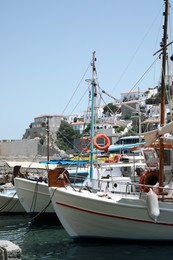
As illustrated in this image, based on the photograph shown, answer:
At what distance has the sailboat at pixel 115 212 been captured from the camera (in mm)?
14516

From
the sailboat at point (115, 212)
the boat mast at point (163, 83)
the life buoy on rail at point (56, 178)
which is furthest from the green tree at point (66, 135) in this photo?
the sailboat at point (115, 212)

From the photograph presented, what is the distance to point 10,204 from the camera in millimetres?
24062

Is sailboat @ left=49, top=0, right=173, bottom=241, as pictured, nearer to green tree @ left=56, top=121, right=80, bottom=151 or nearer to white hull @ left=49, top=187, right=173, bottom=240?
white hull @ left=49, top=187, right=173, bottom=240

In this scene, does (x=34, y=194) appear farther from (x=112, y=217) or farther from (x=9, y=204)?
(x=112, y=217)

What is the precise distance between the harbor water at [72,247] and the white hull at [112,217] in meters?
0.34

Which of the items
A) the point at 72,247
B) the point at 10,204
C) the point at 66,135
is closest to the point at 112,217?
the point at 72,247

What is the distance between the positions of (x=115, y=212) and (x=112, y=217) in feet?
0.73

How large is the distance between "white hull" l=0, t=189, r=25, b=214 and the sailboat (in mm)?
8745

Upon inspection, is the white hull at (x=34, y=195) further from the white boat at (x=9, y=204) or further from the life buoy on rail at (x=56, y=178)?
the life buoy on rail at (x=56, y=178)

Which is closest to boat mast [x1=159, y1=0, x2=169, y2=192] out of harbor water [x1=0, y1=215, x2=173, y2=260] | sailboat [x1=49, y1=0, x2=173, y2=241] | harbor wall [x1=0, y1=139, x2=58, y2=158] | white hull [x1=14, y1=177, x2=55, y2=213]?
sailboat [x1=49, y1=0, x2=173, y2=241]

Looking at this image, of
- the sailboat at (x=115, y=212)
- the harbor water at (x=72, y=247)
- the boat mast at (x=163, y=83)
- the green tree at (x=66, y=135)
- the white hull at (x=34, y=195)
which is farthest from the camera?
the green tree at (x=66, y=135)

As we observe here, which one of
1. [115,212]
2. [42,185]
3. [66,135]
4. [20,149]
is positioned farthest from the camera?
[66,135]

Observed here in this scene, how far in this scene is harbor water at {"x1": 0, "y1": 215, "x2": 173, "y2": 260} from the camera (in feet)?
44.2

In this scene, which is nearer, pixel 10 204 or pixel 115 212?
pixel 115 212
